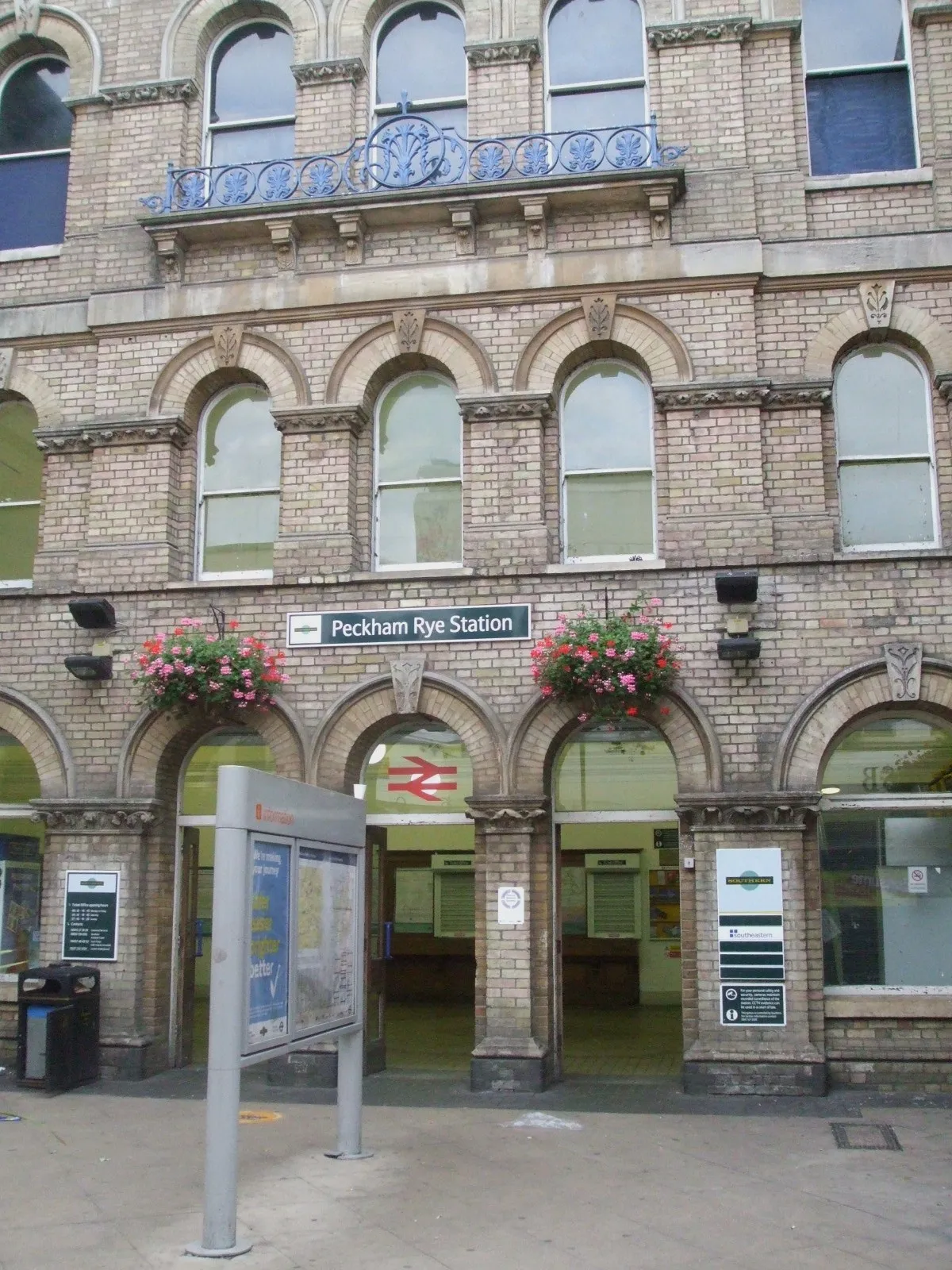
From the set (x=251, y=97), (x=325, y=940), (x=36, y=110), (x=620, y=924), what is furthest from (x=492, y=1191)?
(x=36, y=110)

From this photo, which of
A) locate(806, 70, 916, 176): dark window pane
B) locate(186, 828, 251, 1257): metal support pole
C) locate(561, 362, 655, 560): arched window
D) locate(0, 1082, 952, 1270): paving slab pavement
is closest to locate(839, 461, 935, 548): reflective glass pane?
locate(561, 362, 655, 560): arched window

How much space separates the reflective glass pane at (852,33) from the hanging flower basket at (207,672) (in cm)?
832

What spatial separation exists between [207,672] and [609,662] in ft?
12.3

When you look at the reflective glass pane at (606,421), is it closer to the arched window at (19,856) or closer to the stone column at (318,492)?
the stone column at (318,492)

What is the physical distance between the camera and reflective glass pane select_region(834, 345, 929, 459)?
493 inches

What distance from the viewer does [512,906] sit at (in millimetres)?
11844

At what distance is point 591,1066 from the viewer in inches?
513

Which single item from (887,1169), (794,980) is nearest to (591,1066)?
(794,980)

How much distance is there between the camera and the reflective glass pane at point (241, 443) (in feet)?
44.8

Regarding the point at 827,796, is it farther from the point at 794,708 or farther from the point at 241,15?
the point at 241,15

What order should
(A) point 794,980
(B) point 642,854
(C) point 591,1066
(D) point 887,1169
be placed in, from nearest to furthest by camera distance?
(D) point 887,1169, (A) point 794,980, (C) point 591,1066, (B) point 642,854

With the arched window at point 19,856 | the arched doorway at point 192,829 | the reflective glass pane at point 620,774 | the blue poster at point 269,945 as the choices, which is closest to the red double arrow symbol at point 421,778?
the reflective glass pane at point 620,774

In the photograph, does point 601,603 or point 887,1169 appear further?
point 601,603

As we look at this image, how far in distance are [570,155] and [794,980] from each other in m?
8.25
